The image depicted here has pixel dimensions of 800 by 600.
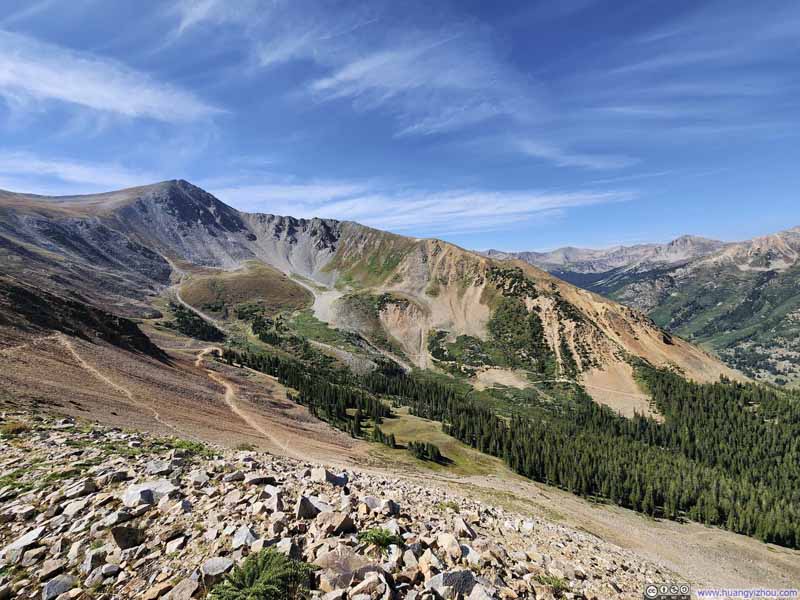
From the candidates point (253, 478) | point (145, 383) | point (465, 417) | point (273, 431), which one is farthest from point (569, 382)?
point (253, 478)

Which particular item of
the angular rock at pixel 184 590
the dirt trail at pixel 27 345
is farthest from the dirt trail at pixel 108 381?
the angular rock at pixel 184 590

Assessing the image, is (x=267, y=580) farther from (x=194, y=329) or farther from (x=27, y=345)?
(x=194, y=329)

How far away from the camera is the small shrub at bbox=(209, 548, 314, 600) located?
28.3 ft

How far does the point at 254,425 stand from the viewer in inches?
2169

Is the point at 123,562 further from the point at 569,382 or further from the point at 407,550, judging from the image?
the point at 569,382

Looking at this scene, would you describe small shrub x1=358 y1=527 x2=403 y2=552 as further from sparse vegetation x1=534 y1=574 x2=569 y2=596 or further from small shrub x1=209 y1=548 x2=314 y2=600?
sparse vegetation x1=534 y1=574 x2=569 y2=596

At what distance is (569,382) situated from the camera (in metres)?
183

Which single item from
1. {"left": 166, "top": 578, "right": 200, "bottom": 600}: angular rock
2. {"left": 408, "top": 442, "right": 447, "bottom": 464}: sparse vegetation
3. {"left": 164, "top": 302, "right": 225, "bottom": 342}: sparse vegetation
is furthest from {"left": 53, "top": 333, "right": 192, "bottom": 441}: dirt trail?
{"left": 164, "top": 302, "right": 225, "bottom": 342}: sparse vegetation

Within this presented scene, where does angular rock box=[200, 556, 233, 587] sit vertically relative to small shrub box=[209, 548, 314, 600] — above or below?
below

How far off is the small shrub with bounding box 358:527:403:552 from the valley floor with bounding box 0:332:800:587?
29.7 meters

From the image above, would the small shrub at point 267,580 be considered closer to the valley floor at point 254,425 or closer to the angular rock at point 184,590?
the angular rock at point 184,590

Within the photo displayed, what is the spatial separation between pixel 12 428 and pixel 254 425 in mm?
35274

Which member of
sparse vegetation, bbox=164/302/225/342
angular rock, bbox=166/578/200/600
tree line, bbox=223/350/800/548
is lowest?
tree line, bbox=223/350/800/548

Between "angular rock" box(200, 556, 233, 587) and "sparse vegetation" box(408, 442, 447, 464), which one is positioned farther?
"sparse vegetation" box(408, 442, 447, 464)
